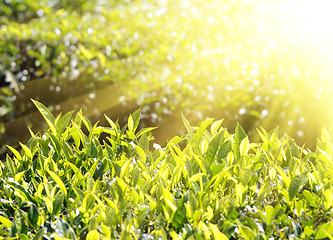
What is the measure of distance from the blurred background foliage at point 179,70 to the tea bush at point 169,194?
107 inches

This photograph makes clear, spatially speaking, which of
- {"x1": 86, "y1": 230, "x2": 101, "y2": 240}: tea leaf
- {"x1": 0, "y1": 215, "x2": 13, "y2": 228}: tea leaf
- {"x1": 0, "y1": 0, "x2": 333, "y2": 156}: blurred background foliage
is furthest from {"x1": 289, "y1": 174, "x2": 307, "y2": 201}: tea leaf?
{"x1": 0, "y1": 0, "x2": 333, "y2": 156}: blurred background foliage

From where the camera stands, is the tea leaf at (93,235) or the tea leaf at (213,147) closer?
the tea leaf at (93,235)

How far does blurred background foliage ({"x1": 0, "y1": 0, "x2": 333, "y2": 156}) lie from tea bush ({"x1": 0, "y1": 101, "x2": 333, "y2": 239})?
8.91 feet

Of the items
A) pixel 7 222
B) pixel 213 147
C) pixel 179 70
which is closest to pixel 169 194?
pixel 213 147

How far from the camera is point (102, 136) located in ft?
19.0

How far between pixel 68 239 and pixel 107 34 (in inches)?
197

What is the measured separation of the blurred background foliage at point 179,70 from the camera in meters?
5.42

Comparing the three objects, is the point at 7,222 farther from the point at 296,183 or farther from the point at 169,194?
the point at 296,183

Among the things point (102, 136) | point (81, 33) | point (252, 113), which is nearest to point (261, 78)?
point (252, 113)

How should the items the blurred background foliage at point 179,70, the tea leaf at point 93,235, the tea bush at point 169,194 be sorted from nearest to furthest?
the tea leaf at point 93,235
the tea bush at point 169,194
the blurred background foliage at point 179,70

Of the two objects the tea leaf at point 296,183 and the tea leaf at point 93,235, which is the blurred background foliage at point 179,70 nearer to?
the tea leaf at point 296,183

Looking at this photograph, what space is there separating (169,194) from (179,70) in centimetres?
391

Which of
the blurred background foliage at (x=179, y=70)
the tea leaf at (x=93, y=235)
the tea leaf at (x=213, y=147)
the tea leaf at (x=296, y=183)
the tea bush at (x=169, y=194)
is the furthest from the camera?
the blurred background foliage at (x=179, y=70)

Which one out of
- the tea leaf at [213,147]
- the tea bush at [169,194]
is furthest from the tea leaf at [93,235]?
the tea leaf at [213,147]
